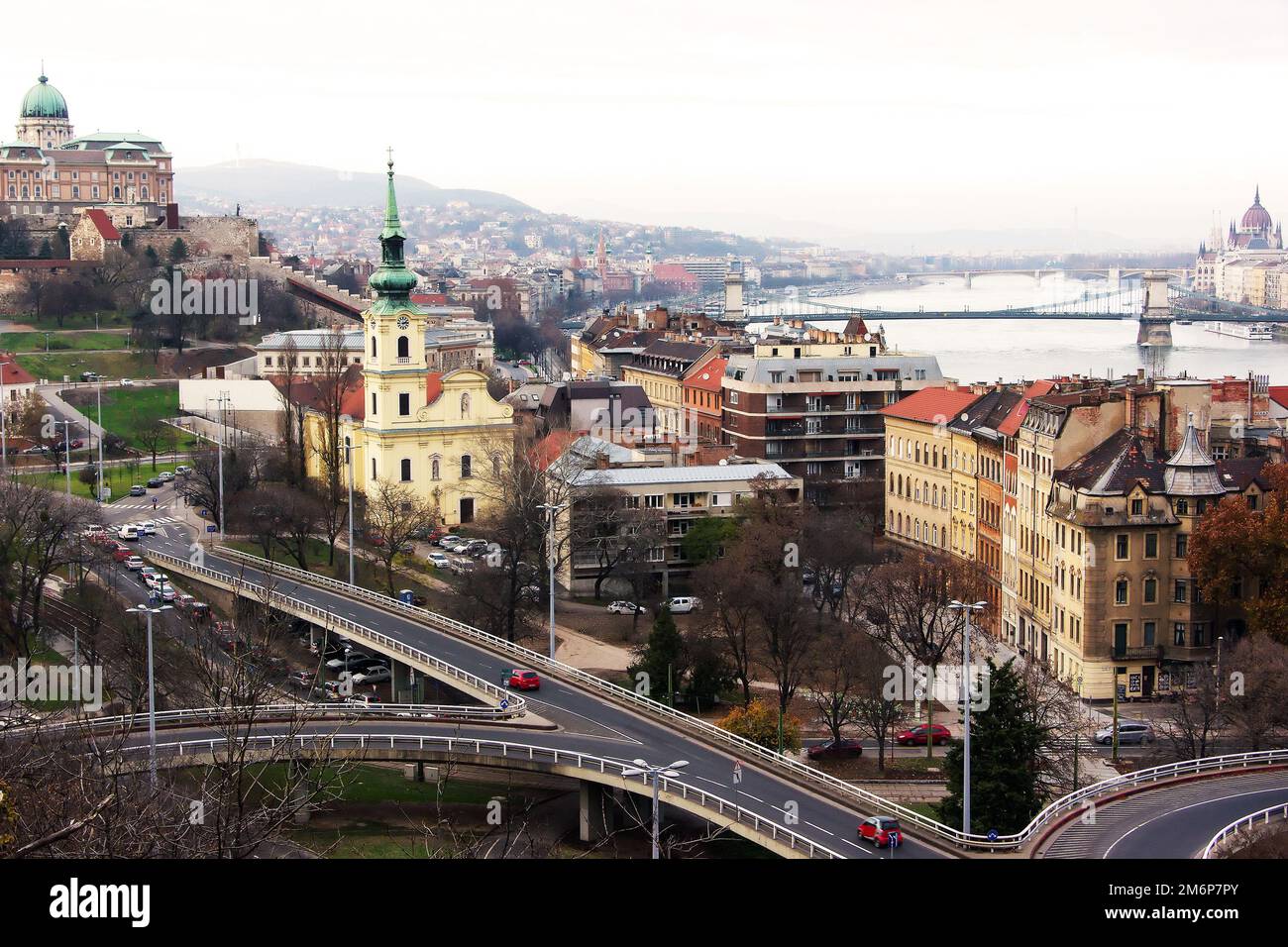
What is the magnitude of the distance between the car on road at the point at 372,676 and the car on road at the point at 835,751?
1049 centimetres

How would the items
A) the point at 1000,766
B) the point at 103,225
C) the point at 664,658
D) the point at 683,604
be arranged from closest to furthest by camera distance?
the point at 1000,766
the point at 664,658
the point at 683,604
the point at 103,225

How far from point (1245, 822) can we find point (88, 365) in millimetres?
59890

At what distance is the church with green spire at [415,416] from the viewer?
55188 mm

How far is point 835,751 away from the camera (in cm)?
3259

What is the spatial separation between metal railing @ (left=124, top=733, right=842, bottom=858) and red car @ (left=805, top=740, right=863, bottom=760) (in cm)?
653

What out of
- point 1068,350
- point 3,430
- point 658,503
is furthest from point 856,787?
point 1068,350

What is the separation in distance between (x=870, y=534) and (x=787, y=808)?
2479 cm

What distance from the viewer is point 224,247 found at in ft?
302

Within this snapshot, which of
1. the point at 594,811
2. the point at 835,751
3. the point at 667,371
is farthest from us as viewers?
the point at 667,371

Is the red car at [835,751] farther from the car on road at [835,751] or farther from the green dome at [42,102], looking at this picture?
the green dome at [42,102]

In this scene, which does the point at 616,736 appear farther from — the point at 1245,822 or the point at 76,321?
the point at 76,321
